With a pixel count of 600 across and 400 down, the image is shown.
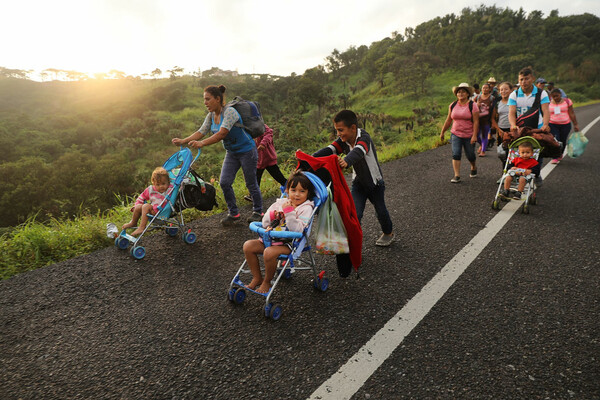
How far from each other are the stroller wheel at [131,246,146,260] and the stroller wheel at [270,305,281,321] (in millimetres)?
2118

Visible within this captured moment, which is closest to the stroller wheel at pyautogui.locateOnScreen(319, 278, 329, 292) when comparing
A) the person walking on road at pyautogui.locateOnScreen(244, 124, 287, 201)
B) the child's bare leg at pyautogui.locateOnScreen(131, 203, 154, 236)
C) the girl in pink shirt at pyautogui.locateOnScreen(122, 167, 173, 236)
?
the girl in pink shirt at pyautogui.locateOnScreen(122, 167, 173, 236)

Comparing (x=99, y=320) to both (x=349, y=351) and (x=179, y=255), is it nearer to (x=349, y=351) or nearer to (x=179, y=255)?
(x=179, y=255)

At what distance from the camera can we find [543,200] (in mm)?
5312

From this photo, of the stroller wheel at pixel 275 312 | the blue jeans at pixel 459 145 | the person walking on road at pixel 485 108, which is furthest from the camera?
the person walking on road at pixel 485 108

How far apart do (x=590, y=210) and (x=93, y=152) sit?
1959 inches

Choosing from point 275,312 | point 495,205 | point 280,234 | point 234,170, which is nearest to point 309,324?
point 275,312

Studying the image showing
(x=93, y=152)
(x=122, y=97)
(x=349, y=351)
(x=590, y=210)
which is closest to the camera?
(x=349, y=351)

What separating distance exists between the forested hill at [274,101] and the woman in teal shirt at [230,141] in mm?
11540

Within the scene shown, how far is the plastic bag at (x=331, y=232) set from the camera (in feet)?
9.60


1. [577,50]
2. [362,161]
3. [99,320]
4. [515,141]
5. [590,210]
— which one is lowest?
[590,210]

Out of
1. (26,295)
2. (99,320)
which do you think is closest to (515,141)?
(99,320)

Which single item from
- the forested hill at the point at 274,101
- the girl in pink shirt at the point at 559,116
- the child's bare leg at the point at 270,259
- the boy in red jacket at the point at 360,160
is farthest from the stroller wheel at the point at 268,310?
the forested hill at the point at 274,101

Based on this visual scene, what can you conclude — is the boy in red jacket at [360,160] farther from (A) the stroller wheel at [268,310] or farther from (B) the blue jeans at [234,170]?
(B) the blue jeans at [234,170]

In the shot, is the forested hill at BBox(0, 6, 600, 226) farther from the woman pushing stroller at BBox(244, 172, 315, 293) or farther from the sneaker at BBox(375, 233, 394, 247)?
the woman pushing stroller at BBox(244, 172, 315, 293)
